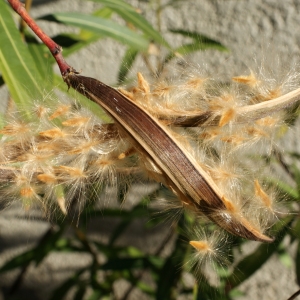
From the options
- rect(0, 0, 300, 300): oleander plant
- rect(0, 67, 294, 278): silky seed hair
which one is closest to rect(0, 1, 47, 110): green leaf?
rect(0, 0, 300, 300): oleander plant

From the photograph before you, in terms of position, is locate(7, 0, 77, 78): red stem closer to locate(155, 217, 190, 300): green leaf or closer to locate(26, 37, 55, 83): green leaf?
locate(26, 37, 55, 83): green leaf

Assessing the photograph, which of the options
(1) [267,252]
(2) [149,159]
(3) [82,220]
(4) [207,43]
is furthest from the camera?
(3) [82,220]

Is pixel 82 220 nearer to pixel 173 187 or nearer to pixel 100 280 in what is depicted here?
pixel 100 280

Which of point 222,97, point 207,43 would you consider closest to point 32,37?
point 207,43

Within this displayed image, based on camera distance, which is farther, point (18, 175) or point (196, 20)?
point (196, 20)

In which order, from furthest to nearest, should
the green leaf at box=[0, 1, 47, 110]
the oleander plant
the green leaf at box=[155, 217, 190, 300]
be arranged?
the green leaf at box=[155, 217, 190, 300], the green leaf at box=[0, 1, 47, 110], the oleander plant

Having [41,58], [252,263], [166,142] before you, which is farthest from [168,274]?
[166,142]

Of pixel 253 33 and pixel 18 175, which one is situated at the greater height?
pixel 18 175

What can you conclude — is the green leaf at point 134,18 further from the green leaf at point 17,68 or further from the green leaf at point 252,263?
the green leaf at point 252,263
